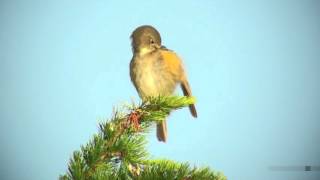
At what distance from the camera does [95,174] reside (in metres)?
1.69

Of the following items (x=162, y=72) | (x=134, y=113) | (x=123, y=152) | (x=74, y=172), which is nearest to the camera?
(x=74, y=172)

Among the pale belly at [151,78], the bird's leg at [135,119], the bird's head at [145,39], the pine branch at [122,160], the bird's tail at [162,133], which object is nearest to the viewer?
the pine branch at [122,160]

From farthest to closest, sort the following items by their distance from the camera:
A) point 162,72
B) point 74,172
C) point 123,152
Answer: point 162,72 < point 123,152 < point 74,172

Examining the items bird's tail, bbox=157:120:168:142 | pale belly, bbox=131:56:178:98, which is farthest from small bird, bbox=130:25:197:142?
bird's tail, bbox=157:120:168:142

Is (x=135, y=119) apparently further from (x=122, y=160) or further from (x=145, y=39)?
(x=145, y=39)

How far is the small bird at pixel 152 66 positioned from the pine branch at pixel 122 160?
1526 mm

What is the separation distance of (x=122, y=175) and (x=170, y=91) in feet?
6.27

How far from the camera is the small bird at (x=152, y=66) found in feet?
11.5

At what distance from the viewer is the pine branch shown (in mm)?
1722

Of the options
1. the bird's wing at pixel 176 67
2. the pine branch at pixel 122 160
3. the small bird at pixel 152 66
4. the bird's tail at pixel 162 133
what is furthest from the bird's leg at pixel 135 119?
the bird's wing at pixel 176 67

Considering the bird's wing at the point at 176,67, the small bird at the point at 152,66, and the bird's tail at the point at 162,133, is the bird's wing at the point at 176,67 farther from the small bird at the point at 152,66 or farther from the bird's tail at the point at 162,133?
the bird's tail at the point at 162,133

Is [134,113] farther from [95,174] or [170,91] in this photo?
[170,91]

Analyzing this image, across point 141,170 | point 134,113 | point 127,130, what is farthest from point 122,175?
point 134,113

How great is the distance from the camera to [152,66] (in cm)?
354
